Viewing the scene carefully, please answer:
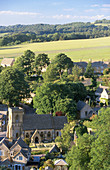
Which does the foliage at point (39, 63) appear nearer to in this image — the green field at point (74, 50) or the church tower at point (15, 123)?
the green field at point (74, 50)

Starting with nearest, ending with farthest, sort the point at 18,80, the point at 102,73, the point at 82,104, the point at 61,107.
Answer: the point at 61,107
the point at 82,104
the point at 18,80
the point at 102,73

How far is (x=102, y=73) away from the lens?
114 metres

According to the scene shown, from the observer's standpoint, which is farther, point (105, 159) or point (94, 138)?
point (94, 138)

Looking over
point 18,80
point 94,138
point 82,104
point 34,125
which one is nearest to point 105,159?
point 94,138

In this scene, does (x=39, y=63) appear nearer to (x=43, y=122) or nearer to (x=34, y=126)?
(x=43, y=122)

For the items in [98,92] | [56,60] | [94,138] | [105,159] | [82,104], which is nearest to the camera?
[105,159]

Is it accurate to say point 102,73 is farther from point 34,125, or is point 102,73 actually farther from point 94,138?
point 94,138

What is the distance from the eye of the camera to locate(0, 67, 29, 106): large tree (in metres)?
76.1

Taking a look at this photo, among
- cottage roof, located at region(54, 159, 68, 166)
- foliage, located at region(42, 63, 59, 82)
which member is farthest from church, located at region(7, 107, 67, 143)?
foliage, located at region(42, 63, 59, 82)

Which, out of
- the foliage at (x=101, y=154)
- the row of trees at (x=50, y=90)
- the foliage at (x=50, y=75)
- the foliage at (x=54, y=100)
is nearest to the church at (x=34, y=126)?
the foliage at (x=54, y=100)

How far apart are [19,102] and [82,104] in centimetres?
1561

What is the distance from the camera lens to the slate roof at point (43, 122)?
61.2 meters

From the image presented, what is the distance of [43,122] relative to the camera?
61844 millimetres

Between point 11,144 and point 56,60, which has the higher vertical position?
point 56,60
